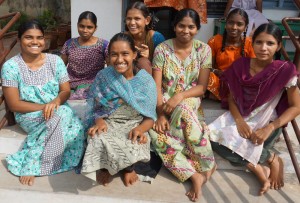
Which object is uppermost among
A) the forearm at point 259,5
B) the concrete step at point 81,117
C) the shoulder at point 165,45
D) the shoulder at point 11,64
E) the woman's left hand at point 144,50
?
the forearm at point 259,5

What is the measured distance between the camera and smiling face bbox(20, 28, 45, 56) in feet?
8.89

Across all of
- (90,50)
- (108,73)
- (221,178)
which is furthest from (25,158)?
(221,178)

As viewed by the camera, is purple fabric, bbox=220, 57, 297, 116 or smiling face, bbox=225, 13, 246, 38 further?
smiling face, bbox=225, 13, 246, 38

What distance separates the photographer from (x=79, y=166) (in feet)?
8.98

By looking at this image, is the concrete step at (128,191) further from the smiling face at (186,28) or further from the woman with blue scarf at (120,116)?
the smiling face at (186,28)

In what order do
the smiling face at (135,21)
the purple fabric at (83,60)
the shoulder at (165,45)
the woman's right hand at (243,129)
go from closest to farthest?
the woman's right hand at (243,129) < the shoulder at (165,45) < the smiling face at (135,21) < the purple fabric at (83,60)

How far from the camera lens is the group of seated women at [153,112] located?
2568mm

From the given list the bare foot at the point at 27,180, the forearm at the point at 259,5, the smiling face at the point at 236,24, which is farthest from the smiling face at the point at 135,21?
the forearm at the point at 259,5

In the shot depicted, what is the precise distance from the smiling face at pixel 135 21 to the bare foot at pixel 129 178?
4.46ft

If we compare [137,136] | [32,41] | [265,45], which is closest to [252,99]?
[265,45]

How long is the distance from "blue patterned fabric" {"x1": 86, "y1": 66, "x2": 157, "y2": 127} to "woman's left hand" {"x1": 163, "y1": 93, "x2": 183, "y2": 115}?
0.10m

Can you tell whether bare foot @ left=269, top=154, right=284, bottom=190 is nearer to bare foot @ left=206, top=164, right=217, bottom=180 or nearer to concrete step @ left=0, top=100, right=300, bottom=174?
A: concrete step @ left=0, top=100, right=300, bottom=174

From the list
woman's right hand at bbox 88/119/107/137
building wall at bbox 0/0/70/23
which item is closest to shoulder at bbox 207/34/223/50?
woman's right hand at bbox 88/119/107/137

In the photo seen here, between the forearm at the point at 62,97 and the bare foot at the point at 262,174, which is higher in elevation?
the forearm at the point at 62,97
